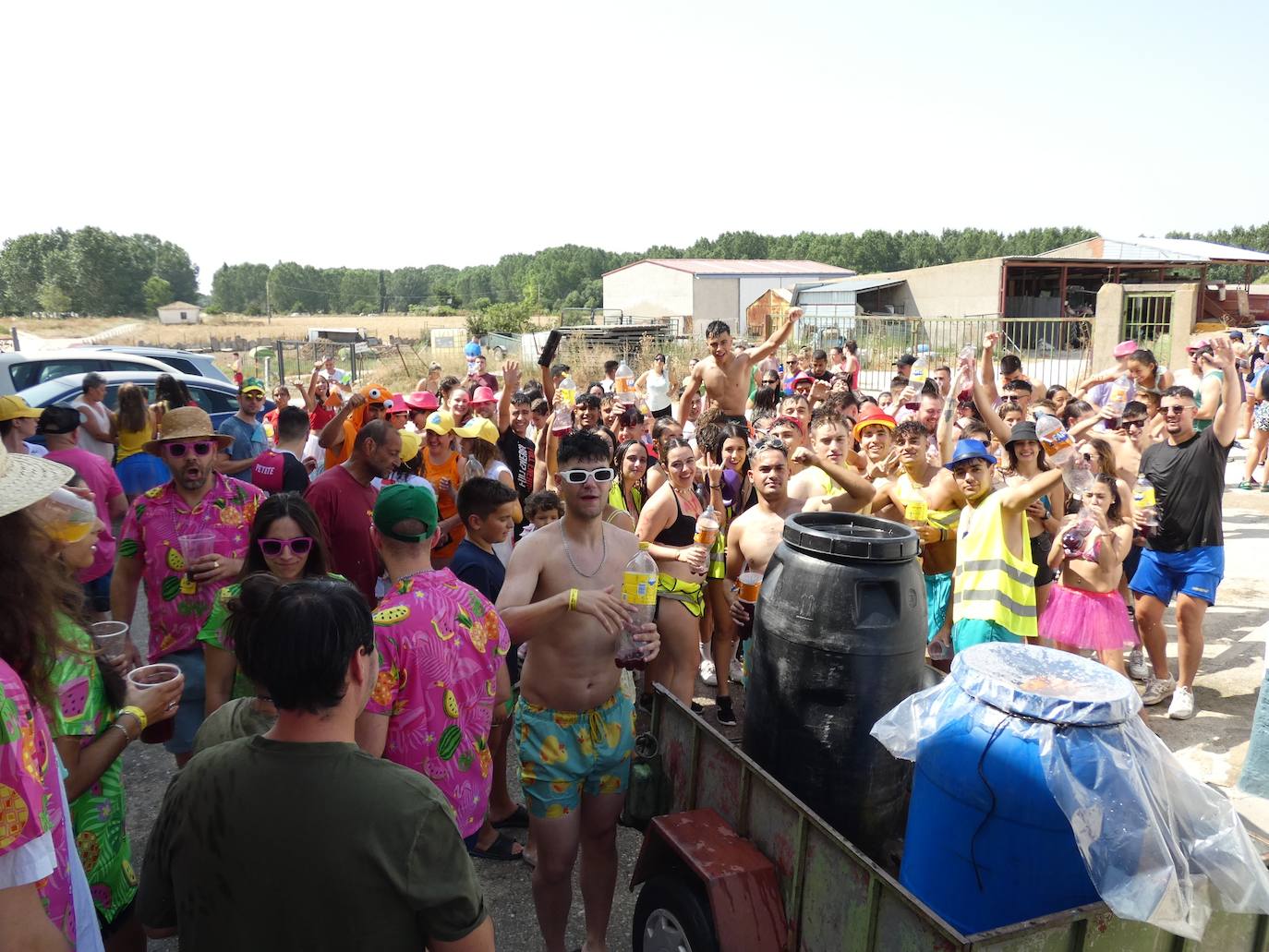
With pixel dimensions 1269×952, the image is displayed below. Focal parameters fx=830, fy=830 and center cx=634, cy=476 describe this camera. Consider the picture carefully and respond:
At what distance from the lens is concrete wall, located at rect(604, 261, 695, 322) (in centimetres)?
5150

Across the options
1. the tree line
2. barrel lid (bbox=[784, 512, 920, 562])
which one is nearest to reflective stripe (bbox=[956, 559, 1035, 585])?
barrel lid (bbox=[784, 512, 920, 562])

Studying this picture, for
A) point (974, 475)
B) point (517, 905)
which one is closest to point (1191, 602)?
point (974, 475)

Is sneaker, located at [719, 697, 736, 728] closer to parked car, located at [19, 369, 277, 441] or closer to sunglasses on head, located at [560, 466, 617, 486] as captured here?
sunglasses on head, located at [560, 466, 617, 486]

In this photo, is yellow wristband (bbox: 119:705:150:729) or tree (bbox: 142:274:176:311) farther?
tree (bbox: 142:274:176:311)

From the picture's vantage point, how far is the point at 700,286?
5012 centimetres

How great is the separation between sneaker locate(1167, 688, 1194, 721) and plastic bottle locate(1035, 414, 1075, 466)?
164 centimetres

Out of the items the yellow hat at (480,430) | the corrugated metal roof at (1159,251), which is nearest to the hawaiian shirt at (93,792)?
the yellow hat at (480,430)

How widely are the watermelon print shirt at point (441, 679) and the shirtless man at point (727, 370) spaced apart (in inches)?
203

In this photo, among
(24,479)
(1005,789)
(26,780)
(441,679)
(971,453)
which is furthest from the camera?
(971,453)

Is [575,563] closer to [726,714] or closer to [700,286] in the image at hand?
[726,714]

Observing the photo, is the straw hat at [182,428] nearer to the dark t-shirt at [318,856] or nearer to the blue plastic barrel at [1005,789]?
the dark t-shirt at [318,856]

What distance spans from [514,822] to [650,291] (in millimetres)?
52675

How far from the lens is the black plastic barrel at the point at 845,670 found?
2.62 meters

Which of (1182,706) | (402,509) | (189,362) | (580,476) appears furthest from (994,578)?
(189,362)
